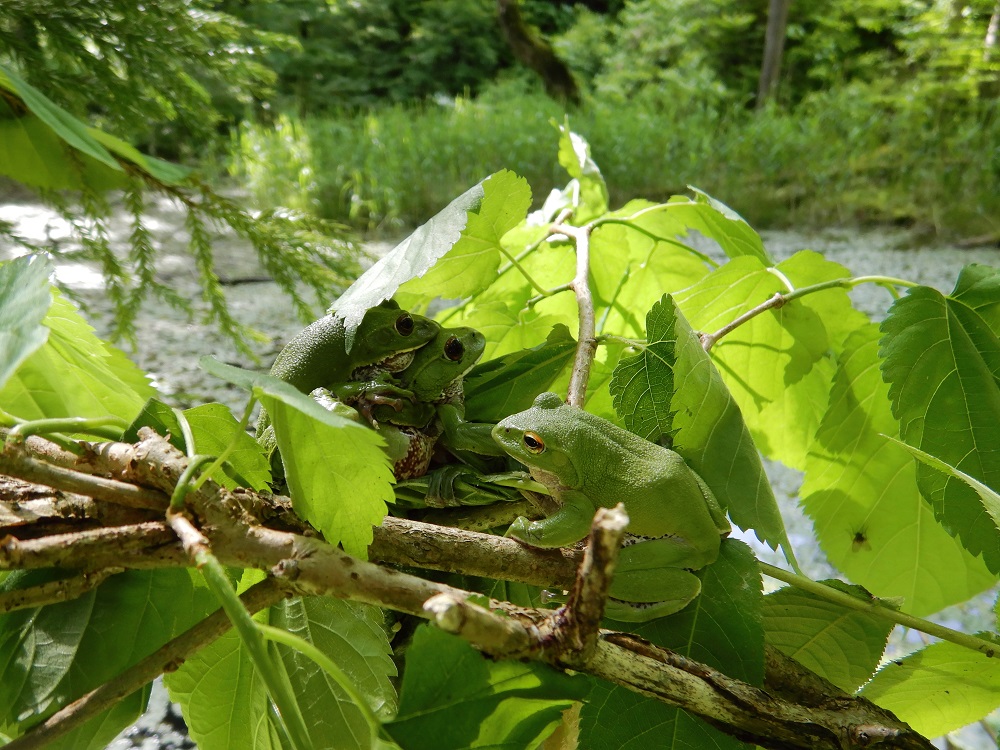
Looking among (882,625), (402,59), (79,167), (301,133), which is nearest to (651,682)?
(882,625)

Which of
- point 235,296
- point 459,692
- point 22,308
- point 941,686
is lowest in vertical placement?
point 235,296

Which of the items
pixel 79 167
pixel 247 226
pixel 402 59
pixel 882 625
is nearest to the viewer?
pixel 882 625

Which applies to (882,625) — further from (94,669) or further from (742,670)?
(94,669)

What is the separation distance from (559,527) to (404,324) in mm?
134

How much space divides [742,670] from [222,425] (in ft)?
0.83

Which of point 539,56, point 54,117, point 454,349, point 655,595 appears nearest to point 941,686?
point 655,595

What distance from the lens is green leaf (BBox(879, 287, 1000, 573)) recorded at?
38cm

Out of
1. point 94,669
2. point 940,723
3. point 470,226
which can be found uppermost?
point 470,226

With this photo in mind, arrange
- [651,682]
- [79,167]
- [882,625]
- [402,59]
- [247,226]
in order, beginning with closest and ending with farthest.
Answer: [651,682] < [882,625] < [79,167] < [247,226] < [402,59]

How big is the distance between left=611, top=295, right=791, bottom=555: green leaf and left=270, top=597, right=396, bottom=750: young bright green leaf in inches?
6.5

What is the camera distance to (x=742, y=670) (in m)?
0.30

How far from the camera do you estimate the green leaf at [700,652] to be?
0.98 ft

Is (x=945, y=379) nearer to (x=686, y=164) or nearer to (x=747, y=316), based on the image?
(x=747, y=316)

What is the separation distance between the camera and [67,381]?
38cm
